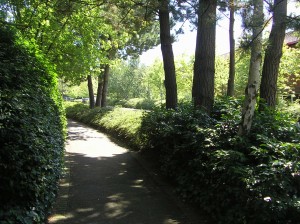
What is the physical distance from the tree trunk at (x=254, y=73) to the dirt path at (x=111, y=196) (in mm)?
1982

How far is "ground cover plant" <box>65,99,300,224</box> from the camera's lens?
3.86 meters

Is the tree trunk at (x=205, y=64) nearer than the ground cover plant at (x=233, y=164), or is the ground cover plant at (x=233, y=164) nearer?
the ground cover plant at (x=233, y=164)

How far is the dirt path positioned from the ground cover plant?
52cm

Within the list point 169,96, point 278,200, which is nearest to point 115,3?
point 169,96

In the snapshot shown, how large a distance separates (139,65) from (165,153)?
6121 centimetres

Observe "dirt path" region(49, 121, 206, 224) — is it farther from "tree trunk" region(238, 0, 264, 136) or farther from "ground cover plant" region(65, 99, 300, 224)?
"tree trunk" region(238, 0, 264, 136)

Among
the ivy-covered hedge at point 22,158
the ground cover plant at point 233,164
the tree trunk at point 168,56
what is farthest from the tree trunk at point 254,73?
the tree trunk at point 168,56

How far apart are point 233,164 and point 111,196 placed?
2.50 m

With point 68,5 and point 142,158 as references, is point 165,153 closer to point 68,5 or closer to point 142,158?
point 142,158

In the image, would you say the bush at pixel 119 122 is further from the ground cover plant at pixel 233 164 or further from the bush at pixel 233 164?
the bush at pixel 233 164

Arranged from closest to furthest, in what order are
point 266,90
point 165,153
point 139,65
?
1. point 165,153
2. point 266,90
3. point 139,65

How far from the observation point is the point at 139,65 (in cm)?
6744

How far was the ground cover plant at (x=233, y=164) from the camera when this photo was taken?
386cm

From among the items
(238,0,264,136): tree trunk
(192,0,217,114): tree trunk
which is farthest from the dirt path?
(192,0,217,114): tree trunk
